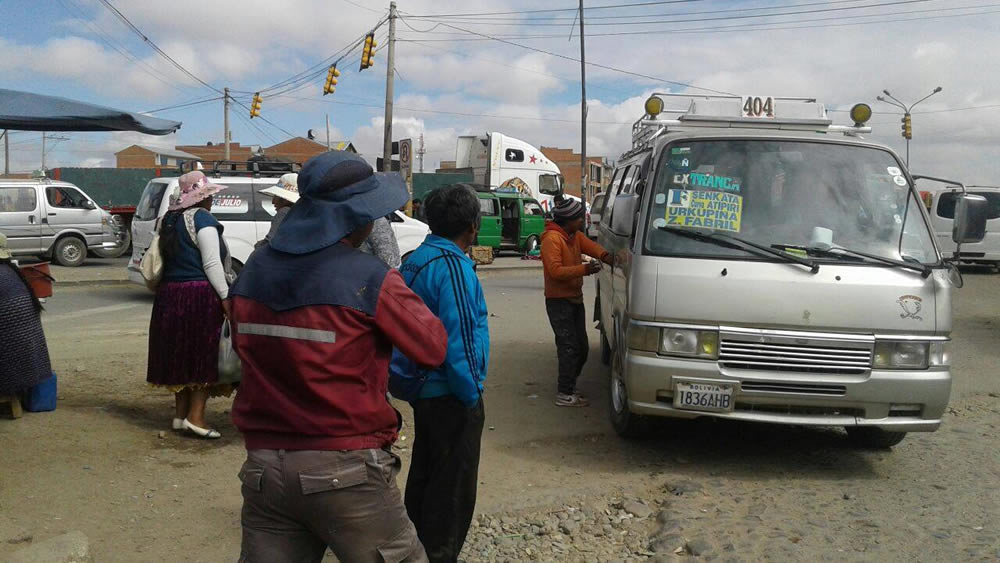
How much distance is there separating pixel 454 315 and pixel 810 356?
2.62 meters

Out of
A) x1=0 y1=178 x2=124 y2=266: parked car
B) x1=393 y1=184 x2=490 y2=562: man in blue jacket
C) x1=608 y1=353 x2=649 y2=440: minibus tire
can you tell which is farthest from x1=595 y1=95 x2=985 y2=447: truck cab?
x1=0 y1=178 x2=124 y2=266: parked car

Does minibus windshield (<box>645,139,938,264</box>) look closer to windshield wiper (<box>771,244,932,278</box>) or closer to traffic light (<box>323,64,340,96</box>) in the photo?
windshield wiper (<box>771,244,932,278</box>)

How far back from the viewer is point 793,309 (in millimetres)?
4934

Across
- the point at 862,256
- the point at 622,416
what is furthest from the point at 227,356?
the point at 862,256

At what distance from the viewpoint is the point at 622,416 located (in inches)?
230

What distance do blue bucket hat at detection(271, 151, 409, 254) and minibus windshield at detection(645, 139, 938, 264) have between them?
3128mm

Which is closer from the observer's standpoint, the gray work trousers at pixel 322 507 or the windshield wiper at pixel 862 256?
the gray work trousers at pixel 322 507

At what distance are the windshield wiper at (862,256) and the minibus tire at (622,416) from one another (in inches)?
54.6

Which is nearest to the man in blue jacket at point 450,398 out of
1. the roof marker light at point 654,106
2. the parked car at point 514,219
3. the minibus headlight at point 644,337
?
the minibus headlight at point 644,337

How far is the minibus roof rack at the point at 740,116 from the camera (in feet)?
20.6

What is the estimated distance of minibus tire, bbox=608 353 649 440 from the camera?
5734 mm

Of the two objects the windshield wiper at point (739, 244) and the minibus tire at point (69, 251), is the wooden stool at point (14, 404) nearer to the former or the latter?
the windshield wiper at point (739, 244)

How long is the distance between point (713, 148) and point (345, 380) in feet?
13.0

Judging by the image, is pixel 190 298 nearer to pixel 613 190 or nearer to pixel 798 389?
pixel 798 389
